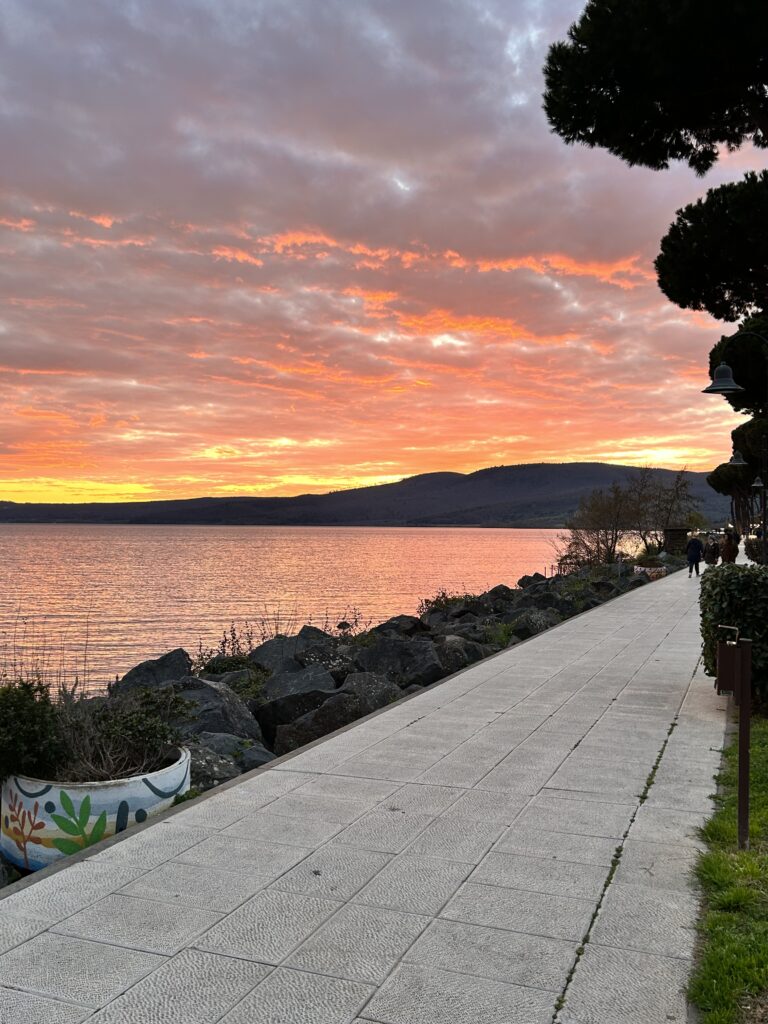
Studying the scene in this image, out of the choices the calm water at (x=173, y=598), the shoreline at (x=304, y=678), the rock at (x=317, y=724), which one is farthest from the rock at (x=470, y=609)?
the rock at (x=317, y=724)

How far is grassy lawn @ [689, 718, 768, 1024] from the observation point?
3.25 m

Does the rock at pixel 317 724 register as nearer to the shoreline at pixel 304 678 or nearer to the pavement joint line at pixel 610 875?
the shoreline at pixel 304 678

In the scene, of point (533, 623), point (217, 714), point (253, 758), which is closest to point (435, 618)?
point (533, 623)

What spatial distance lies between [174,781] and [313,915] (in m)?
2.04

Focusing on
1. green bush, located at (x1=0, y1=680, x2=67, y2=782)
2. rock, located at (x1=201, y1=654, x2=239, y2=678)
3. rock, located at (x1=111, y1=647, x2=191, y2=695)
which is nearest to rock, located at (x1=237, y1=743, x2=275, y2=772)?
green bush, located at (x1=0, y1=680, x2=67, y2=782)

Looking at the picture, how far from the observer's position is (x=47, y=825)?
5.12 m

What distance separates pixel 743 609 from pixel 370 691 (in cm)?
414

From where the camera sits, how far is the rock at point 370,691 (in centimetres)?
932

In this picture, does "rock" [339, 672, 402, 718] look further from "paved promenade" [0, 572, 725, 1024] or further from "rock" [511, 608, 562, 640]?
"rock" [511, 608, 562, 640]

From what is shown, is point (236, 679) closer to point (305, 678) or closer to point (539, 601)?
point (305, 678)

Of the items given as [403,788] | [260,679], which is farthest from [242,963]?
[260,679]

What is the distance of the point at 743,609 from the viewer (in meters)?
8.33

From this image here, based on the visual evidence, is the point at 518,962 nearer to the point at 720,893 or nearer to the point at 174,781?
the point at 720,893

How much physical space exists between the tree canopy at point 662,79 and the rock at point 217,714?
8.12m
